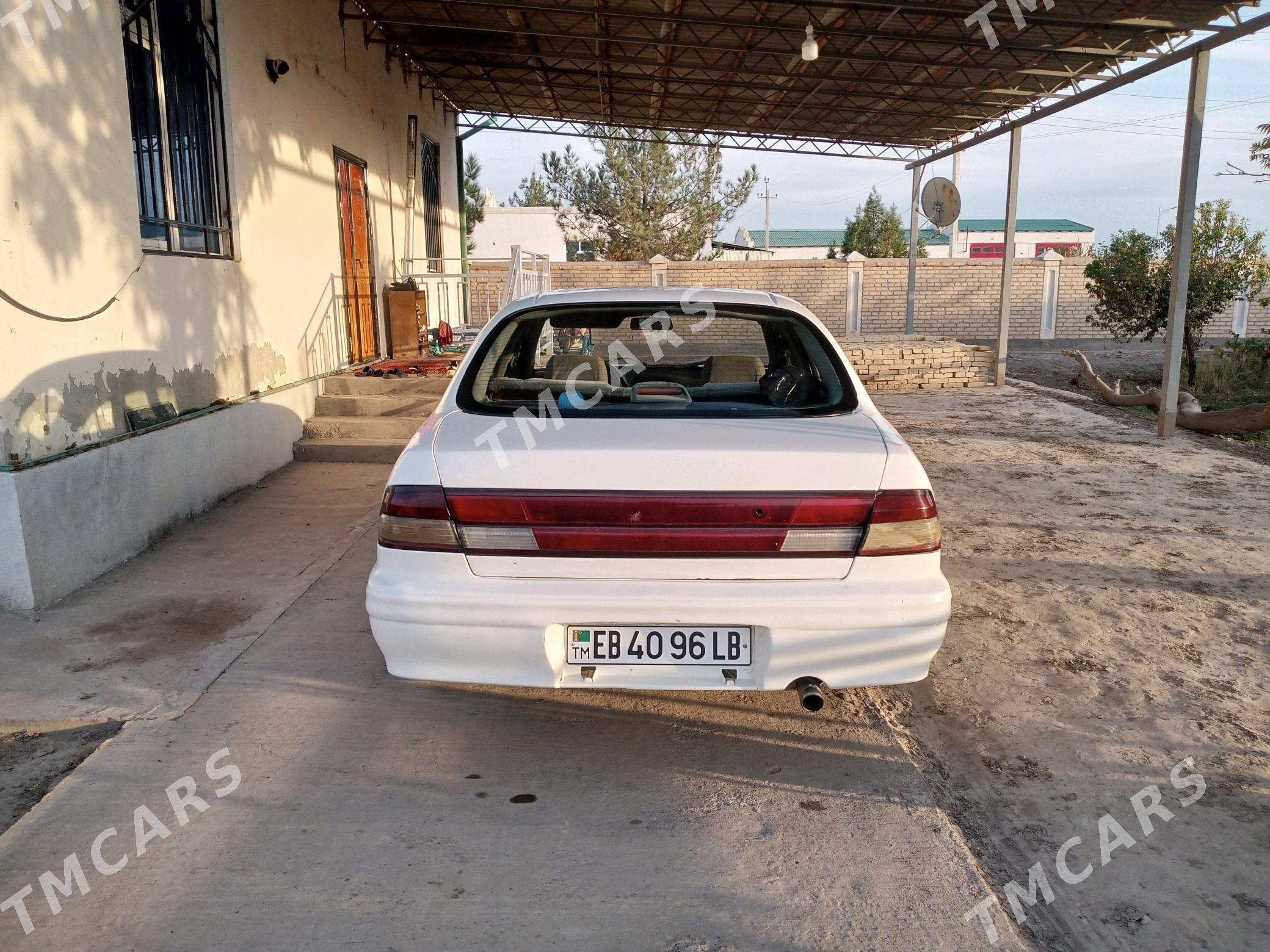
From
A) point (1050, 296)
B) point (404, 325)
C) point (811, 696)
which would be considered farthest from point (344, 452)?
point (1050, 296)

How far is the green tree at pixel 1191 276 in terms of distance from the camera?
45.1 feet

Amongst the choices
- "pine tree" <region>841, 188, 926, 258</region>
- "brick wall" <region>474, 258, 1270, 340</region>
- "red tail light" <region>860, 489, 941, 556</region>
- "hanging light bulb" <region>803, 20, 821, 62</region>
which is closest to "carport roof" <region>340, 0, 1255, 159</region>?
"hanging light bulb" <region>803, 20, 821, 62</region>

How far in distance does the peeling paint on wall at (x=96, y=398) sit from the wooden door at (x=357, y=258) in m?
3.50

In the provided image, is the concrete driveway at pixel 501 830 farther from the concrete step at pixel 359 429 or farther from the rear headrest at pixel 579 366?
the concrete step at pixel 359 429

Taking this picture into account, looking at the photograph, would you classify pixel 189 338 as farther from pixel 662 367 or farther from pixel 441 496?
pixel 441 496

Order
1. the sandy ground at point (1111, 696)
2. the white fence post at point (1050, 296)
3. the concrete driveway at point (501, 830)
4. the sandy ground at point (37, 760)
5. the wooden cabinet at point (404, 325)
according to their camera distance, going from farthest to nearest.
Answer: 1. the white fence post at point (1050, 296)
2. the wooden cabinet at point (404, 325)
3. the sandy ground at point (37, 760)
4. the sandy ground at point (1111, 696)
5. the concrete driveway at point (501, 830)

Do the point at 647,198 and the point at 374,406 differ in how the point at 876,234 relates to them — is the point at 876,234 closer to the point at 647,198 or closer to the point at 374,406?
the point at 647,198

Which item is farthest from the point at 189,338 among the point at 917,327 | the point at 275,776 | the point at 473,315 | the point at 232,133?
the point at 917,327

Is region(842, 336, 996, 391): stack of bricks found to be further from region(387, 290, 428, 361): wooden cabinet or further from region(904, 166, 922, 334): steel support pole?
region(387, 290, 428, 361): wooden cabinet

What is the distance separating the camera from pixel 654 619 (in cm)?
277

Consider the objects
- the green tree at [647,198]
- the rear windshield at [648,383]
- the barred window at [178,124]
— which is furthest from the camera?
the green tree at [647,198]

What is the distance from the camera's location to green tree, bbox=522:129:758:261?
1313 inches

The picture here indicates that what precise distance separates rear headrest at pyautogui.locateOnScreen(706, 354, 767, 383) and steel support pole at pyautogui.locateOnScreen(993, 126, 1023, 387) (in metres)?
10.7

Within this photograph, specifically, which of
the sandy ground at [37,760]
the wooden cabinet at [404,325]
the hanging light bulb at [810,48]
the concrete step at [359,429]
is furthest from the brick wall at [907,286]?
the sandy ground at [37,760]
